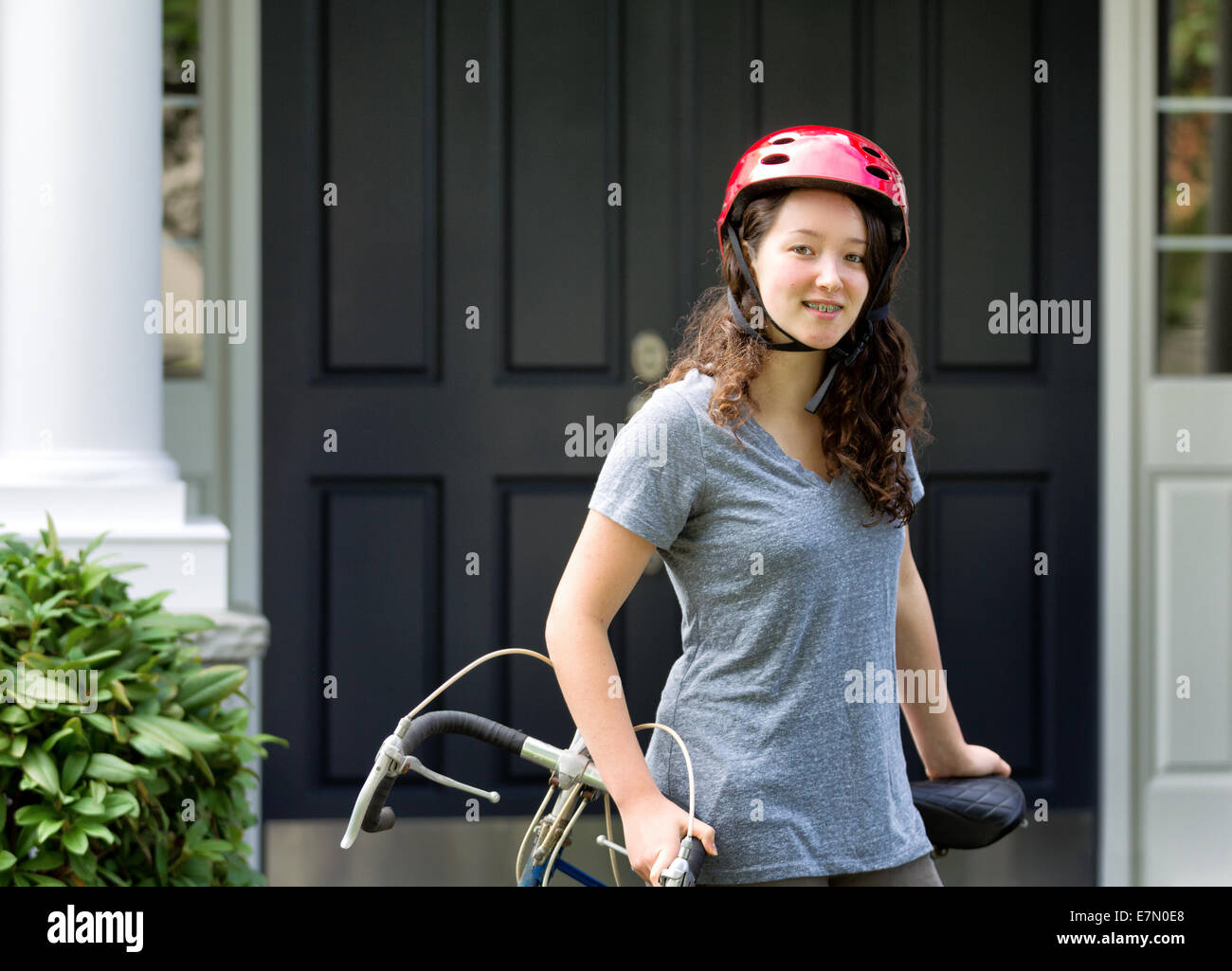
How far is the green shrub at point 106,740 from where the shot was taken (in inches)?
93.9

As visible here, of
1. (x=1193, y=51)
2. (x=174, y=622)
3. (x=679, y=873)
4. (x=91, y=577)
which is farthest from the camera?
(x=1193, y=51)

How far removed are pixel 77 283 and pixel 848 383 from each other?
215cm

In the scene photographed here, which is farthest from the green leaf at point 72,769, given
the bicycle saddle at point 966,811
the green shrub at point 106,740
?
the bicycle saddle at point 966,811

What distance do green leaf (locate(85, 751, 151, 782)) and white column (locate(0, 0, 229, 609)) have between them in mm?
737

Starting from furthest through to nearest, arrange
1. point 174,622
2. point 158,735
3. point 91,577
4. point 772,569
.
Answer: point 174,622 → point 91,577 → point 158,735 → point 772,569

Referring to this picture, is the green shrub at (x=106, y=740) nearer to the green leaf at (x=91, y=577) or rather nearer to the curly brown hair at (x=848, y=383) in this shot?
the green leaf at (x=91, y=577)

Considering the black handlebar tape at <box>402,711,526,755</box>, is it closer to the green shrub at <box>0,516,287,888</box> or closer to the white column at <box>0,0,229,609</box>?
the green shrub at <box>0,516,287,888</box>

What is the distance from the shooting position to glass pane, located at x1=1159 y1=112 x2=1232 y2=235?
3.84m

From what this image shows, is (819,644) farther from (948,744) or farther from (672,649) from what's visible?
(672,649)

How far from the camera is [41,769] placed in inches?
93.1

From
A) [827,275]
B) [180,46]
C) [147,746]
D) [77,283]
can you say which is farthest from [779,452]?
[180,46]

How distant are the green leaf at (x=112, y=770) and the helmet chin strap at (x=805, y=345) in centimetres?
150

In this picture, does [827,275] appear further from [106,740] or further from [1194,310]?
[1194,310]

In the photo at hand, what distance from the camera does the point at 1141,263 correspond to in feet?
12.5
